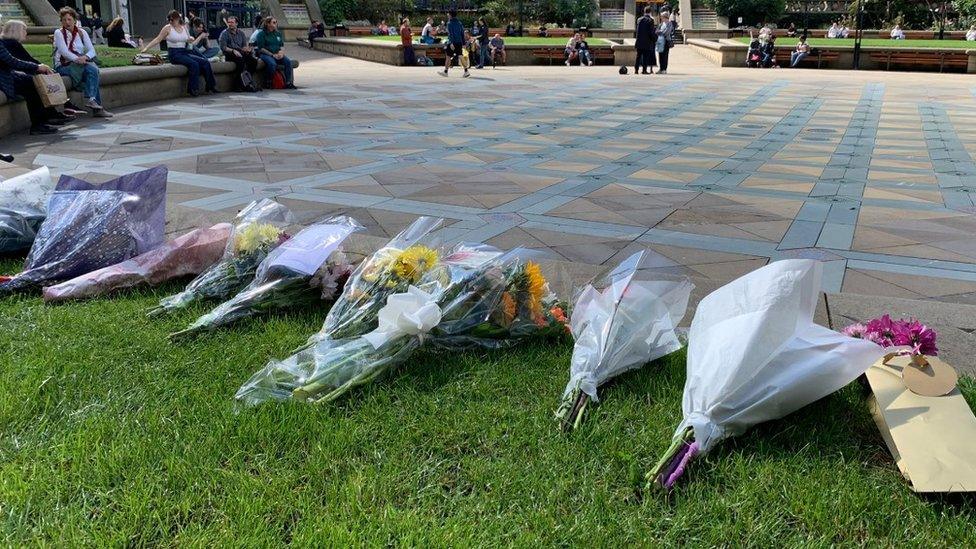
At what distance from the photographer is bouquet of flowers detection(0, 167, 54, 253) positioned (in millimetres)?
4578

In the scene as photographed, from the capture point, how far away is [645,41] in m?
23.4

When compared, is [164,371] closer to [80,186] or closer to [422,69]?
[80,186]

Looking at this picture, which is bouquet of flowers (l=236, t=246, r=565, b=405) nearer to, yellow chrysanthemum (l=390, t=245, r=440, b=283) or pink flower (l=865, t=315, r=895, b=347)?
yellow chrysanthemum (l=390, t=245, r=440, b=283)

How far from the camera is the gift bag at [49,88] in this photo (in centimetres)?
1000

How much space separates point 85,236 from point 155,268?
1.69ft

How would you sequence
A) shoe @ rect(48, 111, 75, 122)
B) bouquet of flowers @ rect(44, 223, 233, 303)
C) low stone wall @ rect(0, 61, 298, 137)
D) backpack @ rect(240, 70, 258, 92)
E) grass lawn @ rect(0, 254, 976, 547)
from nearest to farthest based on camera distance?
grass lawn @ rect(0, 254, 976, 547) → bouquet of flowers @ rect(44, 223, 233, 303) → shoe @ rect(48, 111, 75, 122) → low stone wall @ rect(0, 61, 298, 137) → backpack @ rect(240, 70, 258, 92)

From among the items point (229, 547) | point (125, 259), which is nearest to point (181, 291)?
point (125, 259)

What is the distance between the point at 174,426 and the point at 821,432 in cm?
225

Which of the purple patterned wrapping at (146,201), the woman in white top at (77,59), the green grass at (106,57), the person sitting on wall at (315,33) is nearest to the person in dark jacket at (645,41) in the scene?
the green grass at (106,57)

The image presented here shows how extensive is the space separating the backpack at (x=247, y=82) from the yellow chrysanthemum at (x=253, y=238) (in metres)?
13.2

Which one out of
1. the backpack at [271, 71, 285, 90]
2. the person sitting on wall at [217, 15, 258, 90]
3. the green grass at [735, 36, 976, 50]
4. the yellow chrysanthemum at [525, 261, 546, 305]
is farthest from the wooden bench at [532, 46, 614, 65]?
the yellow chrysanthemum at [525, 261, 546, 305]

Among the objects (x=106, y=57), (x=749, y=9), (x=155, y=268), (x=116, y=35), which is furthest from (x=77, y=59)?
(x=749, y=9)

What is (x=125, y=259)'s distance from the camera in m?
4.26

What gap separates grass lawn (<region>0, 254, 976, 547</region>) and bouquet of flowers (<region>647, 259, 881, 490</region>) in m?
0.12
